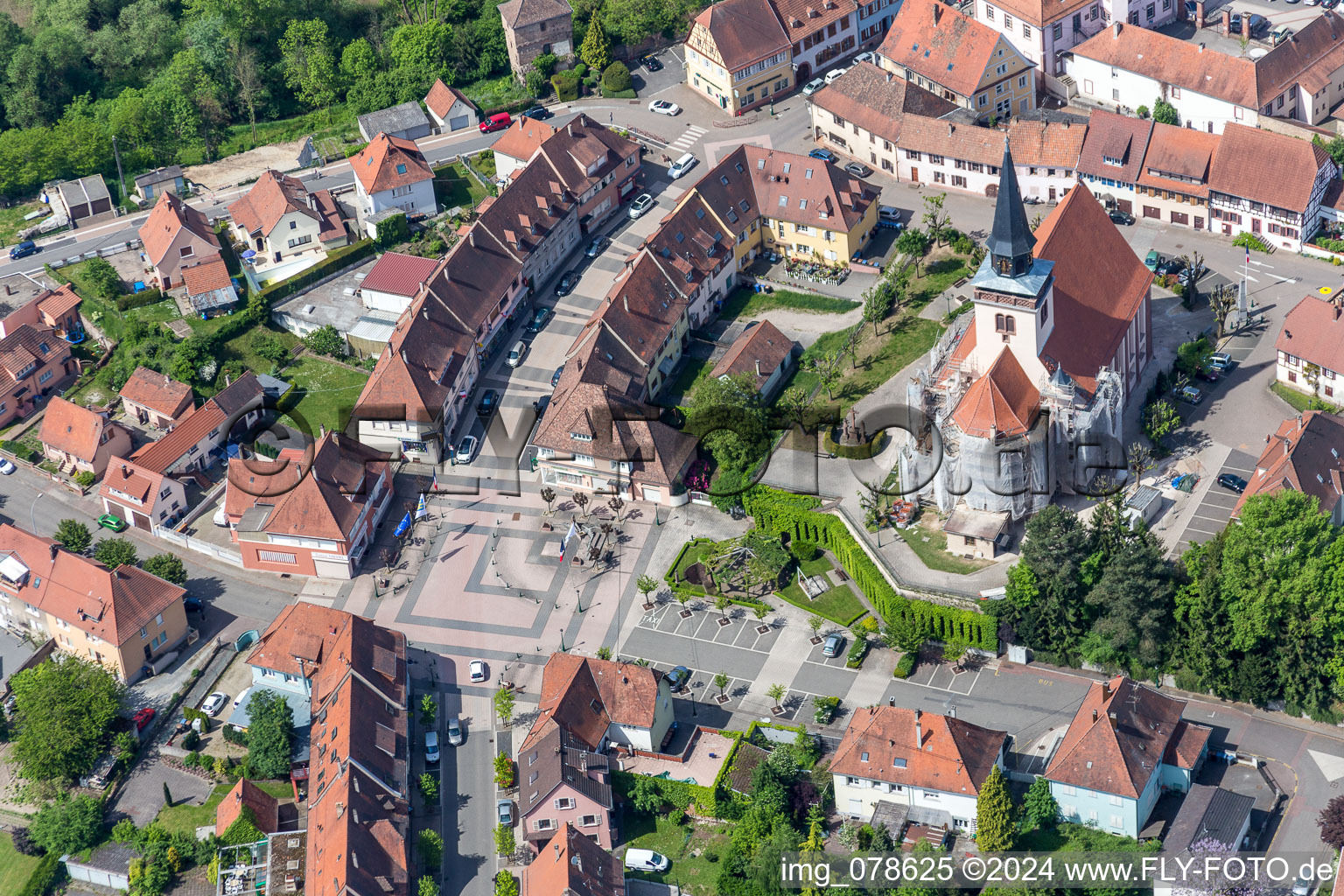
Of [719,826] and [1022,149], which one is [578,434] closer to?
[719,826]

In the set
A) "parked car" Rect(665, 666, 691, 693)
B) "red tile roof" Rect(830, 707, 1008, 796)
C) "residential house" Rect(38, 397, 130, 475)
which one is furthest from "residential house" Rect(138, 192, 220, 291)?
"red tile roof" Rect(830, 707, 1008, 796)

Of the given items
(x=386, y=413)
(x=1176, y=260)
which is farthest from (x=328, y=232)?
(x=1176, y=260)

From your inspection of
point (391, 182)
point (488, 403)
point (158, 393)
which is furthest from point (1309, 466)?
point (158, 393)

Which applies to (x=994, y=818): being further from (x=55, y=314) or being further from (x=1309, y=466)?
(x=55, y=314)

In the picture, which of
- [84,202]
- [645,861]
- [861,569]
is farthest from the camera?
[84,202]

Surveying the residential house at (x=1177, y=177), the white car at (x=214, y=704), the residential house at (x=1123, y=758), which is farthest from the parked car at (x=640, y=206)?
the residential house at (x=1123, y=758)

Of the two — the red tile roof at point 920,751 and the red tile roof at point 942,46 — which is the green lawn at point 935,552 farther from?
the red tile roof at point 942,46

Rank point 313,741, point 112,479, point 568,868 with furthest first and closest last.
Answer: point 112,479, point 313,741, point 568,868
